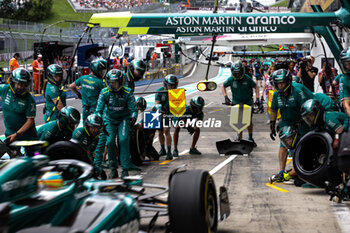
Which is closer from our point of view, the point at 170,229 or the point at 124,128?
the point at 170,229

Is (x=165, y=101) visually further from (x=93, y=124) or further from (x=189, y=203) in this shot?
(x=189, y=203)

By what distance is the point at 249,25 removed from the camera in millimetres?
12680

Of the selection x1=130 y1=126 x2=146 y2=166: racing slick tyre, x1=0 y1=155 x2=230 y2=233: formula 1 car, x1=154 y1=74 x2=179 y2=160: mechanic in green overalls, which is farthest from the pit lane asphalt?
x1=0 y1=155 x2=230 y2=233: formula 1 car

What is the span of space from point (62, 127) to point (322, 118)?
13.0 ft

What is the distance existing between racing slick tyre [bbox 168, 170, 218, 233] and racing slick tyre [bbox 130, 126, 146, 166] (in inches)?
235

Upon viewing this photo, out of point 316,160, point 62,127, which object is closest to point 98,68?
point 62,127

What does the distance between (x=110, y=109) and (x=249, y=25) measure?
3.93 m

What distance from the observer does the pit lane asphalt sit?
692 centimetres

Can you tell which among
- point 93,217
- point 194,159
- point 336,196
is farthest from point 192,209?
point 194,159

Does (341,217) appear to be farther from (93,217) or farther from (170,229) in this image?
(93,217)

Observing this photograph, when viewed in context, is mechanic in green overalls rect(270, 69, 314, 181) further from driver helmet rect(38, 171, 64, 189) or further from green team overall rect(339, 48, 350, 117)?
driver helmet rect(38, 171, 64, 189)

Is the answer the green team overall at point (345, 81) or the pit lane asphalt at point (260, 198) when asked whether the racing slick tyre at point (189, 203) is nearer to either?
the pit lane asphalt at point (260, 198)

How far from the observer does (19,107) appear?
30.0 feet

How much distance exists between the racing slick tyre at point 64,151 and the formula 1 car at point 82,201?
1.56 meters
